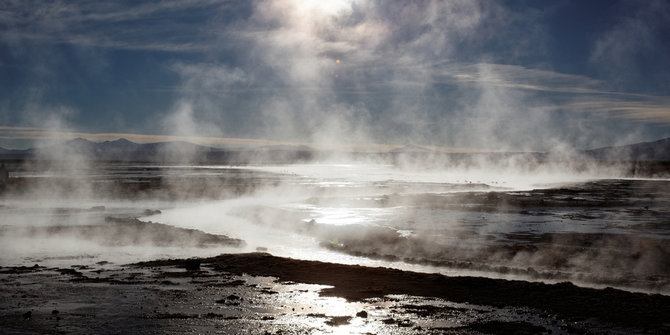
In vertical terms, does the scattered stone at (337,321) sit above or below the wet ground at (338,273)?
below

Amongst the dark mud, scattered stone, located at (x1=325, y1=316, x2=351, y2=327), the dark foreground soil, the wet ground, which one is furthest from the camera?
the dark foreground soil

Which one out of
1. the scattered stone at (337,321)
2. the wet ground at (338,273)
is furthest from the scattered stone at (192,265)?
the scattered stone at (337,321)

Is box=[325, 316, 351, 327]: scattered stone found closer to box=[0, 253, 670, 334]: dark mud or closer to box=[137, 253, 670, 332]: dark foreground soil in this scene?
box=[0, 253, 670, 334]: dark mud

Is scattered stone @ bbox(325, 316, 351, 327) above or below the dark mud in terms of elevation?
below

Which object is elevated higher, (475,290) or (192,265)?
(192,265)

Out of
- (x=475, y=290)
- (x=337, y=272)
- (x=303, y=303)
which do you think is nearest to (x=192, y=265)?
(x=337, y=272)

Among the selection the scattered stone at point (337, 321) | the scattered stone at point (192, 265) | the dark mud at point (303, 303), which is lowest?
the scattered stone at point (337, 321)

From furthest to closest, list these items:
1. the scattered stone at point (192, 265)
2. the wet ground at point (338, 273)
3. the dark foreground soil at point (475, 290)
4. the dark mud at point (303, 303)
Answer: the scattered stone at point (192, 265) → the dark foreground soil at point (475, 290) → the wet ground at point (338, 273) → the dark mud at point (303, 303)

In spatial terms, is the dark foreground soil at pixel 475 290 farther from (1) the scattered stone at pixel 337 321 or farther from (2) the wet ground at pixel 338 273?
(1) the scattered stone at pixel 337 321

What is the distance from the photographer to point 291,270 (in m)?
16.0

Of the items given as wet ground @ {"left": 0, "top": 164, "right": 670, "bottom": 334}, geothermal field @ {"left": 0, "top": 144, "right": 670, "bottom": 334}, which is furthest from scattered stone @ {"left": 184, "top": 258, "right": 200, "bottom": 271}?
wet ground @ {"left": 0, "top": 164, "right": 670, "bottom": 334}

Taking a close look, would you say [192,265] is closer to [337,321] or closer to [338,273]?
[338,273]

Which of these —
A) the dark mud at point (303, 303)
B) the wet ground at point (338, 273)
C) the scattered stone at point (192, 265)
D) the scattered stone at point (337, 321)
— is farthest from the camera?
the scattered stone at point (192, 265)

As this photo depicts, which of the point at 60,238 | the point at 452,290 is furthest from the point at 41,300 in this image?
the point at 60,238
